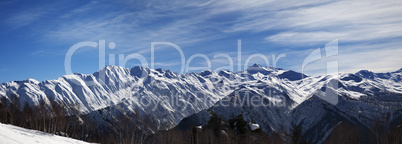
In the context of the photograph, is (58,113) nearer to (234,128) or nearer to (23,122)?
(23,122)

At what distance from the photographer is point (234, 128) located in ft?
359

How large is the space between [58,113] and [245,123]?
5812 cm

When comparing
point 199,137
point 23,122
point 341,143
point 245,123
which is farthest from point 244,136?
point 23,122

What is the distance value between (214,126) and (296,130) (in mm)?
27511

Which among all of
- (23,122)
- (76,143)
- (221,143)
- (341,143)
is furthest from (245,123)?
(23,122)

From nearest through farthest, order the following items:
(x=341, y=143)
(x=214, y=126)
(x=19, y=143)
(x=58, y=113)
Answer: (x=19, y=143), (x=58, y=113), (x=214, y=126), (x=341, y=143)

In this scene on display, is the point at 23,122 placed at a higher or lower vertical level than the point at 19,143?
lower

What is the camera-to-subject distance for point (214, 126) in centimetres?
10869

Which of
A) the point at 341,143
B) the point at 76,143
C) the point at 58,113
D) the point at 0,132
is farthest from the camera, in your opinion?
the point at 341,143

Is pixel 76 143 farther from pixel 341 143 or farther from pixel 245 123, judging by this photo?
pixel 341 143

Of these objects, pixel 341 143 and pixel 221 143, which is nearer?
pixel 221 143

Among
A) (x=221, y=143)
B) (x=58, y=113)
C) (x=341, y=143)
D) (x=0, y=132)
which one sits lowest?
(x=341, y=143)

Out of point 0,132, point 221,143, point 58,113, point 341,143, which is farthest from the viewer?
point 341,143

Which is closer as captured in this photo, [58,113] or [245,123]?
[58,113]
